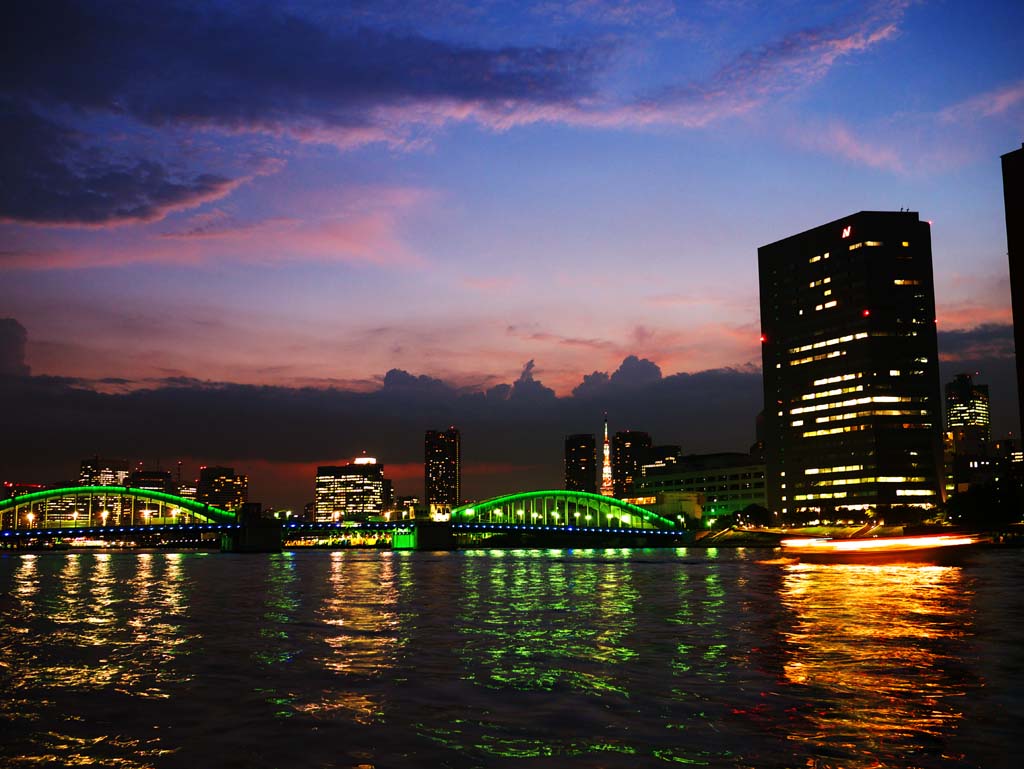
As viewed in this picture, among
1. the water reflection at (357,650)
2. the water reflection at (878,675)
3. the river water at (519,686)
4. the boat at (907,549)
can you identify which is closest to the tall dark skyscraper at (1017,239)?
the boat at (907,549)

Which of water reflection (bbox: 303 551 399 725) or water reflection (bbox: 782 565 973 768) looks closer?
water reflection (bbox: 782 565 973 768)

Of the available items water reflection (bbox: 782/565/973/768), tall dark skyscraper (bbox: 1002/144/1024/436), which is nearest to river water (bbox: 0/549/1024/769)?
water reflection (bbox: 782/565/973/768)

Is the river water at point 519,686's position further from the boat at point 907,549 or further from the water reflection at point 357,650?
the boat at point 907,549

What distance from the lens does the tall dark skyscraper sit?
641ft

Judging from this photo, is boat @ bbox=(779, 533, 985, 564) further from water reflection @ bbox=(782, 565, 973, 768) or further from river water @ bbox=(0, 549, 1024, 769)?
river water @ bbox=(0, 549, 1024, 769)

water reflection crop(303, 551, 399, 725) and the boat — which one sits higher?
water reflection crop(303, 551, 399, 725)

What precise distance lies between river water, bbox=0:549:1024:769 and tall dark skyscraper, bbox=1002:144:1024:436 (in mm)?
167859

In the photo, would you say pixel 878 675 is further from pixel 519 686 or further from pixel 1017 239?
pixel 1017 239

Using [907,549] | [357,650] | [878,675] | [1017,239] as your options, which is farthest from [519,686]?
[1017,239]

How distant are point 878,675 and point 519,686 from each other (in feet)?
28.3

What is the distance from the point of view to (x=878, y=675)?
77.2 ft

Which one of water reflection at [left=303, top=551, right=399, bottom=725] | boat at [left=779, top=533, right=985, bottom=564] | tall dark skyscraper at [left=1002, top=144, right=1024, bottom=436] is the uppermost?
tall dark skyscraper at [left=1002, top=144, right=1024, bottom=436]

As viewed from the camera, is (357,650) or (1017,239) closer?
(357,650)

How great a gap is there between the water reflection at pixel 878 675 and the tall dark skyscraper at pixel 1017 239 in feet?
541
